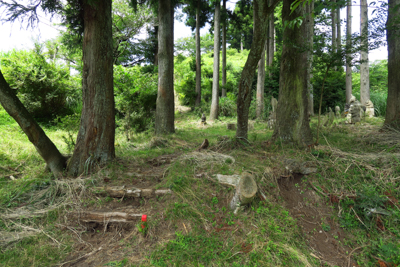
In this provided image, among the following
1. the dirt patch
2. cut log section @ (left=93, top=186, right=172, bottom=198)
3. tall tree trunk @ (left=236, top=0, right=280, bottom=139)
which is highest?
tall tree trunk @ (left=236, top=0, right=280, bottom=139)

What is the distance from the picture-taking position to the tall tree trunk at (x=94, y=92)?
4.34m

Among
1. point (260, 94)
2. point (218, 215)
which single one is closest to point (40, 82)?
point (218, 215)

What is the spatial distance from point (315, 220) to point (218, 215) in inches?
54.8

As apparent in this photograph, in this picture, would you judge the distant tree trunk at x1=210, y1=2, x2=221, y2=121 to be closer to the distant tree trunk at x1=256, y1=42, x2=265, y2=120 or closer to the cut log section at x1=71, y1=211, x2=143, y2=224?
the distant tree trunk at x1=256, y1=42, x2=265, y2=120

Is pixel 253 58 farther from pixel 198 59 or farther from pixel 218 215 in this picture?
pixel 198 59

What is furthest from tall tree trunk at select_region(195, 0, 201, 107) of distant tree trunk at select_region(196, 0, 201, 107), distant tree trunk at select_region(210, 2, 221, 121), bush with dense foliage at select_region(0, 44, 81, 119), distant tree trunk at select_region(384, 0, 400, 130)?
distant tree trunk at select_region(384, 0, 400, 130)

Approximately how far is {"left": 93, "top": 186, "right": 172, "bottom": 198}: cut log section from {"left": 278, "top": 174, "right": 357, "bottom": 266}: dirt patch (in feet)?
6.40

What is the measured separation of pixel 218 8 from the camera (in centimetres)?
1205

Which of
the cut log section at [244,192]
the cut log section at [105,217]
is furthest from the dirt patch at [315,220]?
the cut log section at [105,217]

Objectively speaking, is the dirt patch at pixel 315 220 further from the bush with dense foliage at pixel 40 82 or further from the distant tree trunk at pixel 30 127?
the bush with dense foliage at pixel 40 82

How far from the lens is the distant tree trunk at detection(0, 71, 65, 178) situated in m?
3.92

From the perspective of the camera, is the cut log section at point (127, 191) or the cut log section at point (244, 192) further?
the cut log section at point (127, 191)

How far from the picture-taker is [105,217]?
3.35m

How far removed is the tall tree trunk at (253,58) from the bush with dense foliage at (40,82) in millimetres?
8480
